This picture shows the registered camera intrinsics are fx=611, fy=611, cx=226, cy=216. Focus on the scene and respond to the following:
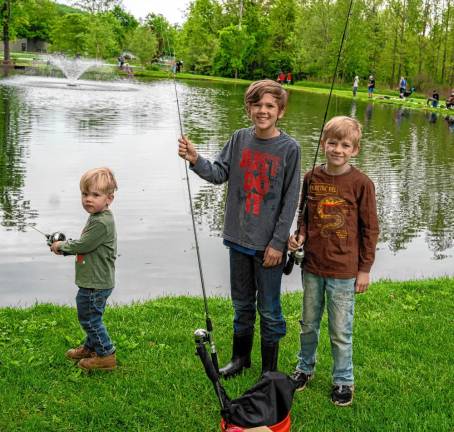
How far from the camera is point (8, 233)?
7.57 metres

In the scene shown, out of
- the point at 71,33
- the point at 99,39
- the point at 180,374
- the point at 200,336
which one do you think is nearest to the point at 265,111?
the point at 200,336

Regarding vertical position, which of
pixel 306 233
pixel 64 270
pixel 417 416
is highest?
pixel 306 233

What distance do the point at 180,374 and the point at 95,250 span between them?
37.7 inches

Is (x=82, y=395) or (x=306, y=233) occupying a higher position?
(x=306, y=233)

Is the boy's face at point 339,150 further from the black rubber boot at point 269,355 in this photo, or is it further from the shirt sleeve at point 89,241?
the shirt sleeve at point 89,241

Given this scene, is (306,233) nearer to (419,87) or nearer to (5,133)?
(5,133)

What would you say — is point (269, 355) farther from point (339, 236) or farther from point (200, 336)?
point (200, 336)

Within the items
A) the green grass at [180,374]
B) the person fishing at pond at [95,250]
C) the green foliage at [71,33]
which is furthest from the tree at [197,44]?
the person fishing at pond at [95,250]

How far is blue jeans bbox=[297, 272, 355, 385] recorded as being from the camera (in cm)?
358

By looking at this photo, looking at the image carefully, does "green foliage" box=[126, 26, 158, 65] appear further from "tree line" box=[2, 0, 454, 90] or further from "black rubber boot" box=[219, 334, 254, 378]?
"black rubber boot" box=[219, 334, 254, 378]

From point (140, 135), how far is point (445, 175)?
801 cm

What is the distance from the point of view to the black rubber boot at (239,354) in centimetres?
394

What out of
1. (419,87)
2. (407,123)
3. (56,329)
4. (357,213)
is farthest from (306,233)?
(419,87)

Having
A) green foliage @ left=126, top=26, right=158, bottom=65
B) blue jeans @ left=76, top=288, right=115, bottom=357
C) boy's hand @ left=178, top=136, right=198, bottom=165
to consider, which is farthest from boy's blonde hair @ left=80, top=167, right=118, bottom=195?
green foliage @ left=126, top=26, right=158, bottom=65
